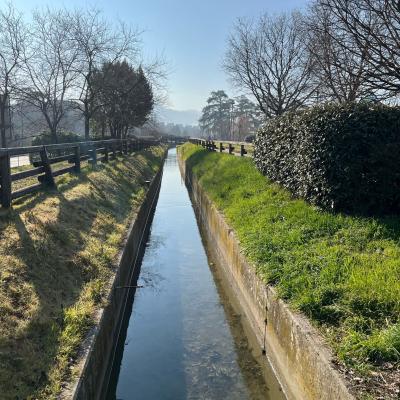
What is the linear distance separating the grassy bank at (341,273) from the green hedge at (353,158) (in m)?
0.34

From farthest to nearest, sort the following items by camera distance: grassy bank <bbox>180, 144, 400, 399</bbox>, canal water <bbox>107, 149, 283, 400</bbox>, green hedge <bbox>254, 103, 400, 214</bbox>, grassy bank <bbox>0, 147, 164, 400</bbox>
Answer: green hedge <bbox>254, 103, 400, 214</bbox> → canal water <bbox>107, 149, 283, 400</bbox> → grassy bank <bbox>0, 147, 164, 400</bbox> → grassy bank <bbox>180, 144, 400, 399</bbox>

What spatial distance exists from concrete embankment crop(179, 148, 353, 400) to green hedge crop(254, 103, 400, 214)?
5.98 ft

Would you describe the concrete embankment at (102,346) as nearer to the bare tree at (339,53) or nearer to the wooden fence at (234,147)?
the bare tree at (339,53)

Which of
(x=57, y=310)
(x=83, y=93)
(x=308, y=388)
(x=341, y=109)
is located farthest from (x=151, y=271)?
(x=83, y=93)

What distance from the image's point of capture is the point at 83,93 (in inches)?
920

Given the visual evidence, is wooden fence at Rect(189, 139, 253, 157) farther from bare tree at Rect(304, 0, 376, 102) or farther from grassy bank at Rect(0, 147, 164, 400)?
grassy bank at Rect(0, 147, 164, 400)

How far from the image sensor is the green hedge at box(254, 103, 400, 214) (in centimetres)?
635

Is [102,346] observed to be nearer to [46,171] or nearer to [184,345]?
[184,345]

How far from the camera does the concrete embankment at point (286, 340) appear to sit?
3.38 m

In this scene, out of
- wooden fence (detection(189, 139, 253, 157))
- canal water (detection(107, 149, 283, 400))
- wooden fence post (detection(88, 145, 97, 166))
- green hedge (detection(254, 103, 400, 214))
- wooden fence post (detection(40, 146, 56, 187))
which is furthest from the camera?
wooden fence (detection(189, 139, 253, 157))

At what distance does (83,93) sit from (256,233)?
19.1 m

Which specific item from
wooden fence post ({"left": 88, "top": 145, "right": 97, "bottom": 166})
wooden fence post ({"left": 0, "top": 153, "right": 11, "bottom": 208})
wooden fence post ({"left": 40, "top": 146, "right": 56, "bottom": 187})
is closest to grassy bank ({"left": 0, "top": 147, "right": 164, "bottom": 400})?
Answer: wooden fence post ({"left": 0, "top": 153, "right": 11, "bottom": 208})

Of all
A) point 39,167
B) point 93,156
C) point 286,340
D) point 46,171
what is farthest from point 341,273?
point 93,156

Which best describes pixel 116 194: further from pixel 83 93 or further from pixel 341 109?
pixel 83 93
